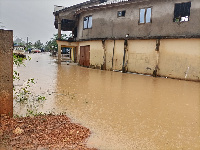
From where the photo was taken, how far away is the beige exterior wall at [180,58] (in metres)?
11.7

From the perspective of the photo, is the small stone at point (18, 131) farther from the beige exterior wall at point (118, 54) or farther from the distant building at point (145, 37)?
the beige exterior wall at point (118, 54)

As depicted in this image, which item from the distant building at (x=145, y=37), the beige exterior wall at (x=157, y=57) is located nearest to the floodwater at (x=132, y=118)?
the beige exterior wall at (x=157, y=57)

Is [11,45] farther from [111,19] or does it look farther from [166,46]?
[111,19]

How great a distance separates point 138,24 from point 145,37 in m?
1.57

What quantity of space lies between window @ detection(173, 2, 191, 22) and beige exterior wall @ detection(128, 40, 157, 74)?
2.33m

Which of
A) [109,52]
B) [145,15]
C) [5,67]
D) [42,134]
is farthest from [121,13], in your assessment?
[42,134]

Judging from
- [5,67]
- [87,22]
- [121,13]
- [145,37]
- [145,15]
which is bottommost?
[5,67]

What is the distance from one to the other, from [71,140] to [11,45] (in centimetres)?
227

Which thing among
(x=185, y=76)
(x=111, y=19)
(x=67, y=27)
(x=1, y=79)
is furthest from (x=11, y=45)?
(x=67, y=27)

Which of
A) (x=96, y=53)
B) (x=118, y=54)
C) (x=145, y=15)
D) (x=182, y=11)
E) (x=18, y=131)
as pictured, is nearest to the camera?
(x=18, y=131)

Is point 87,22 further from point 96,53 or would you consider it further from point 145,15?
point 145,15

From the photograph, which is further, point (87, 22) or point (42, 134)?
point (87, 22)

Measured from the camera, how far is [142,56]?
14.4m

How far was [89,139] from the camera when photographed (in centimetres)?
322
